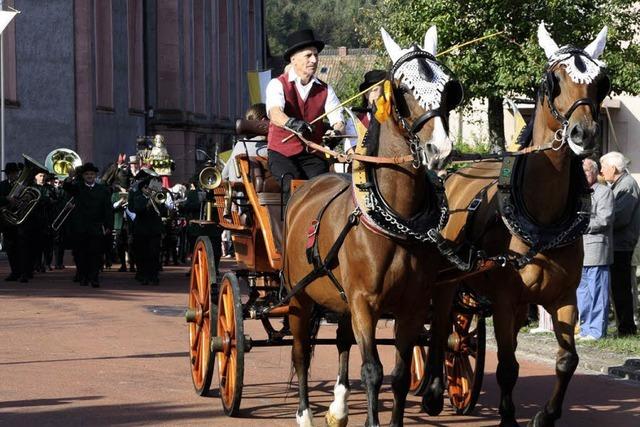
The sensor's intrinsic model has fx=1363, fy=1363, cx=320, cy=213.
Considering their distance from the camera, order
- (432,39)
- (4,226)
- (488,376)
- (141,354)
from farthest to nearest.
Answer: (4,226) < (141,354) < (488,376) < (432,39)

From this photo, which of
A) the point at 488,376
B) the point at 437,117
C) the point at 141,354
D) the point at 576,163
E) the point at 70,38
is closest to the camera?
the point at 437,117

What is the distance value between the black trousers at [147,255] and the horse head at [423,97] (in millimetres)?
16003

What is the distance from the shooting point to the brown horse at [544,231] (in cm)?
837

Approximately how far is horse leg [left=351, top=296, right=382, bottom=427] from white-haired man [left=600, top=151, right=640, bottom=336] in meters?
6.94

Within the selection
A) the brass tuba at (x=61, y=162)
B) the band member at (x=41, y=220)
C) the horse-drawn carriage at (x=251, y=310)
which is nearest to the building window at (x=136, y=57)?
the brass tuba at (x=61, y=162)

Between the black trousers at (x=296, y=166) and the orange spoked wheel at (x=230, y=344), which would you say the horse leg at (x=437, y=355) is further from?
the black trousers at (x=296, y=166)

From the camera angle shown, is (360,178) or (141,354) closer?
(360,178)

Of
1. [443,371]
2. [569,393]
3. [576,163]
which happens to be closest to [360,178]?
[576,163]

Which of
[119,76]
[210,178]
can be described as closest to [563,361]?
[210,178]

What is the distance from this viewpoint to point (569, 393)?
10914mm

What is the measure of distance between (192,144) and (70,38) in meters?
12.5

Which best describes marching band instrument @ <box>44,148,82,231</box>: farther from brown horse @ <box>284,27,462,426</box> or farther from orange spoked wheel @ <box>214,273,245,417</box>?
brown horse @ <box>284,27,462,426</box>

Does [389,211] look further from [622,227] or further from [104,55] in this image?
[104,55]

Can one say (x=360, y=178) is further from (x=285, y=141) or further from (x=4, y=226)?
(x=4, y=226)
